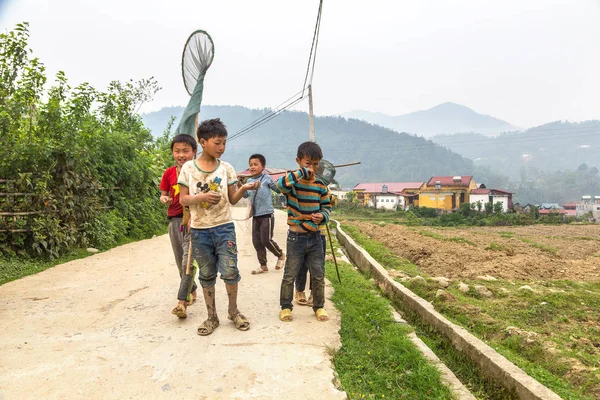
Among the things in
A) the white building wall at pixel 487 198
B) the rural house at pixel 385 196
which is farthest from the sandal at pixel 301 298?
the rural house at pixel 385 196

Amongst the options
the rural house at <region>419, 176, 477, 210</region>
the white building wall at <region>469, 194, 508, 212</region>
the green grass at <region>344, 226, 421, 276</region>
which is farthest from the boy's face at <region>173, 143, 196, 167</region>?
the rural house at <region>419, 176, 477, 210</region>

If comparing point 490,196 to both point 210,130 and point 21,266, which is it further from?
point 210,130

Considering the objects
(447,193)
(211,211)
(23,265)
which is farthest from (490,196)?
(211,211)

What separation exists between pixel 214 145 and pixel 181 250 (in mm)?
1372

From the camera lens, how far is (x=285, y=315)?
13.8 ft

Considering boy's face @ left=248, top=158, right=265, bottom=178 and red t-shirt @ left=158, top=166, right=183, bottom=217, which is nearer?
red t-shirt @ left=158, top=166, right=183, bottom=217

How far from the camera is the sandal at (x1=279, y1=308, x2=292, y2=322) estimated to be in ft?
13.7

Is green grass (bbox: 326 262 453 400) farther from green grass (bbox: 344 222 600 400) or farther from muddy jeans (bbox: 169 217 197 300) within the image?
muddy jeans (bbox: 169 217 197 300)

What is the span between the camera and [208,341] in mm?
3605

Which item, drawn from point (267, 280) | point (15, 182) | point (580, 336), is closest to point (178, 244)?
point (267, 280)

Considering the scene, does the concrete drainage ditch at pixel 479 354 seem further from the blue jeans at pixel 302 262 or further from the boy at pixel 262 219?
the boy at pixel 262 219

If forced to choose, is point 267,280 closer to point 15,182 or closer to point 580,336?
point 580,336

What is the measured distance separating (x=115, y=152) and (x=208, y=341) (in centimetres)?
821

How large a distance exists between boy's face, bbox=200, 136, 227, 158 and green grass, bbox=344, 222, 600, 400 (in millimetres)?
2648
